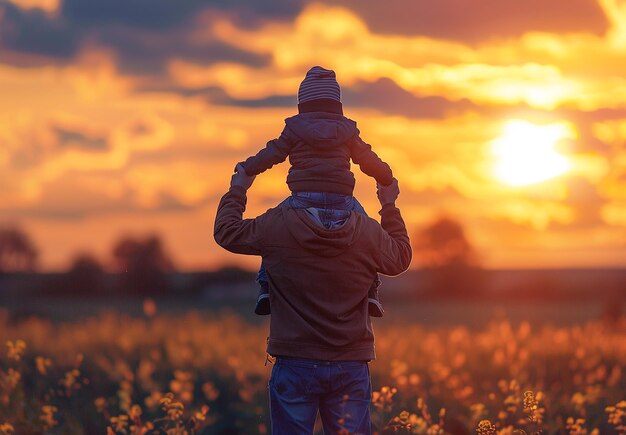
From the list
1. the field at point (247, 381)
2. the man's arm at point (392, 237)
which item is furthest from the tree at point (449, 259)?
the man's arm at point (392, 237)

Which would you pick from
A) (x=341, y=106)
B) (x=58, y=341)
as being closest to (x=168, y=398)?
(x=341, y=106)

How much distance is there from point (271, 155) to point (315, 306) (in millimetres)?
955

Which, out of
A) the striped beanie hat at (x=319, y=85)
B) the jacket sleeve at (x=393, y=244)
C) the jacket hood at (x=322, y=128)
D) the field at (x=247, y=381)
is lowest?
the field at (x=247, y=381)

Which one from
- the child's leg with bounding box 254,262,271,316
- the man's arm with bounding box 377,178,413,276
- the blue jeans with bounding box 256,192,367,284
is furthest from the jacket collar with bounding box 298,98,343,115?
the child's leg with bounding box 254,262,271,316

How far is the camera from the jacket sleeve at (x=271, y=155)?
5.98 m

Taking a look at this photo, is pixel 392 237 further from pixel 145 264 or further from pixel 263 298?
pixel 145 264

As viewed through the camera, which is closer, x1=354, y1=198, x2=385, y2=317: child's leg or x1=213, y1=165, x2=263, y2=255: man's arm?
x1=213, y1=165, x2=263, y2=255: man's arm

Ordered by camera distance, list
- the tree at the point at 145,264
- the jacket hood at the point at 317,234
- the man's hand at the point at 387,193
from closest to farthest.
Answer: the jacket hood at the point at 317,234 → the man's hand at the point at 387,193 → the tree at the point at 145,264

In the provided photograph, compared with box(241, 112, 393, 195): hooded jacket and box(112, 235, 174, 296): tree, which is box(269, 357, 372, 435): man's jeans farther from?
box(112, 235, 174, 296): tree

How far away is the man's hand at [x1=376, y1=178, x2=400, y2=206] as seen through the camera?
20.8ft

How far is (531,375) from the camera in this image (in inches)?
548

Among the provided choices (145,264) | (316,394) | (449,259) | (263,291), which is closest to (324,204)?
(263,291)

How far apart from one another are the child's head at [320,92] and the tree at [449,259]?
244ft

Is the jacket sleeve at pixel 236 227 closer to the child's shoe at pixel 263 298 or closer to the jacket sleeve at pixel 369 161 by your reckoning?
the child's shoe at pixel 263 298
